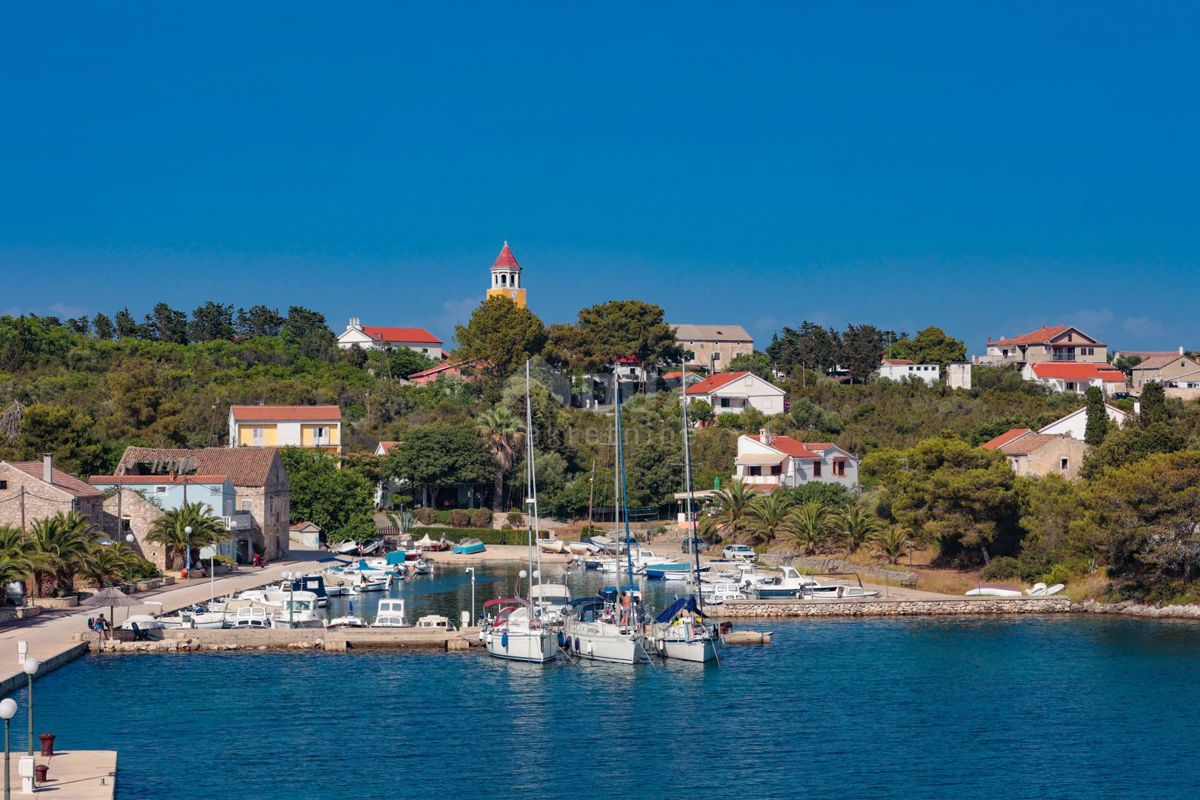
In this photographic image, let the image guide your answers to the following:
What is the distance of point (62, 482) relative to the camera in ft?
199

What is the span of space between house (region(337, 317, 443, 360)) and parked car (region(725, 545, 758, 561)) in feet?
271

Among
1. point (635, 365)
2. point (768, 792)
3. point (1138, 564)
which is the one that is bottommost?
point (768, 792)

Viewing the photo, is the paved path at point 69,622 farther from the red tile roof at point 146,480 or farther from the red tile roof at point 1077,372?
the red tile roof at point 1077,372

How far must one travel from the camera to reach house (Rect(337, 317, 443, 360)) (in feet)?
510

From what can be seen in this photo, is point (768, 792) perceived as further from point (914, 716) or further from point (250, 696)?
point (250, 696)

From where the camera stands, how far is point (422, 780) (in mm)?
32812

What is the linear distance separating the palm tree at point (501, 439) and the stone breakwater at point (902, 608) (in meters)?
36.1

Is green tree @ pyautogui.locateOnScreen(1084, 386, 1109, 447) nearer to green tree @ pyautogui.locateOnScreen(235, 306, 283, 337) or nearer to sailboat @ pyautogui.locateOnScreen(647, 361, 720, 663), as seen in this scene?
sailboat @ pyautogui.locateOnScreen(647, 361, 720, 663)

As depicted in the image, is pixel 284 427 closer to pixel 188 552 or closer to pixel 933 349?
pixel 188 552

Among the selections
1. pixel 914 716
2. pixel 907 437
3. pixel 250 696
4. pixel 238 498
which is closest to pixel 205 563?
pixel 238 498

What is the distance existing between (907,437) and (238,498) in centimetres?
5258

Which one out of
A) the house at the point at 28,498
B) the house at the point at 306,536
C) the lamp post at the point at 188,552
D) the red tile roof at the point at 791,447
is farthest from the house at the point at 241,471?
the red tile roof at the point at 791,447

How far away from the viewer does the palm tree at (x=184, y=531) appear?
63.9m

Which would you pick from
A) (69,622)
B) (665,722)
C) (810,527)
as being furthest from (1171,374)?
(69,622)
